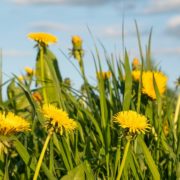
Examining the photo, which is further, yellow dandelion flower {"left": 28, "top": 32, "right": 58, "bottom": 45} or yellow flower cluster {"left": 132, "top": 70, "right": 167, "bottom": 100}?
yellow dandelion flower {"left": 28, "top": 32, "right": 58, "bottom": 45}

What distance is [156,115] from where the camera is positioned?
200 centimetres

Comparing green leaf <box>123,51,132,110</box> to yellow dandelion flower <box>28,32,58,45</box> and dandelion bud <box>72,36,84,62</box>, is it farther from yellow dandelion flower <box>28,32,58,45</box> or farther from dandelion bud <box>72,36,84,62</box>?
dandelion bud <box>72,36,84,62</box>

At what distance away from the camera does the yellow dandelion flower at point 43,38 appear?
221 cm

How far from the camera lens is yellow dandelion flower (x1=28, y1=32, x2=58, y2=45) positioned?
2.21 metres

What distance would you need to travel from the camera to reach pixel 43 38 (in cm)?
222

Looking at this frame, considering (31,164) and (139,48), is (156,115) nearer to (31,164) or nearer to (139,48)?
(139,48)

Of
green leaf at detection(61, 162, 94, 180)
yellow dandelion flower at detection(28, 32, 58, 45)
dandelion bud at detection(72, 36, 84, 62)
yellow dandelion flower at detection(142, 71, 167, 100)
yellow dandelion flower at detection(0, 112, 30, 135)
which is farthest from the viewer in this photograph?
dandelion bud at detection(72, 36, 84, 62)

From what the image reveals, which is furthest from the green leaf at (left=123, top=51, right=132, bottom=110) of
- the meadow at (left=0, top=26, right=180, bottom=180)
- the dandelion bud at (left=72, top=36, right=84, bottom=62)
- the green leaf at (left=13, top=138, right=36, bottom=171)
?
the dandelion bud at (left=72, top=36, right=84, bottom=62)

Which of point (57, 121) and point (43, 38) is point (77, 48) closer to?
point (43, 38)

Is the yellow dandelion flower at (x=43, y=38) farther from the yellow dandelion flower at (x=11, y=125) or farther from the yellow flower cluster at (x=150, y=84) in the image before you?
the yellow dandelion flower at (x=11, y=125)

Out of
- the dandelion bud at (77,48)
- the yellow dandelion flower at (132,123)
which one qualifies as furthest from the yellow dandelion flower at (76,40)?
the yellow dandelion flower at (132,123)

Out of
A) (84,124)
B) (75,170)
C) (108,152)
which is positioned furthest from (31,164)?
(84,124)

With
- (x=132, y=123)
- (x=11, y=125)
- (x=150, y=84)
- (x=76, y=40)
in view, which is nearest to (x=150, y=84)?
(x=150, y=84)

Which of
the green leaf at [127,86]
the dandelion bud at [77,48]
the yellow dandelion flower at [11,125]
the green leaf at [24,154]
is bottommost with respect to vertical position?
the green leaf at [24,154]
